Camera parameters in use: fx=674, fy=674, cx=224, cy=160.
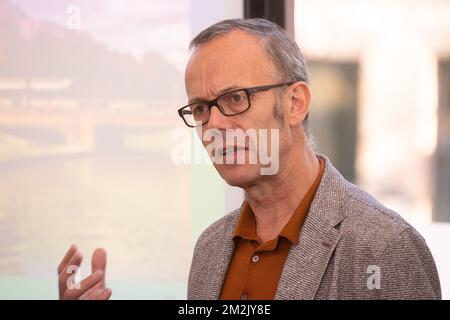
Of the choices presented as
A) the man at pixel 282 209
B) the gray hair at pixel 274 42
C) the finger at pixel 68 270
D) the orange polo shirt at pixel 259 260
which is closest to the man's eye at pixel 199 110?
the man at pixel 282 209

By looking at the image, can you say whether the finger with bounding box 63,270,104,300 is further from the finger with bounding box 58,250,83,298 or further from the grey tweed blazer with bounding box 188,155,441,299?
the grey tweed blazer with bounding box 188,155,441,299

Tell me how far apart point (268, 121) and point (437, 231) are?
163 cm

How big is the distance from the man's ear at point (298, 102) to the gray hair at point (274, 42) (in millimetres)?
18

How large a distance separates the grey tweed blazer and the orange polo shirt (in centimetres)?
3

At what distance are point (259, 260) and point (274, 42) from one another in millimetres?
461

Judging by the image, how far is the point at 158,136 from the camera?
2.83 metres

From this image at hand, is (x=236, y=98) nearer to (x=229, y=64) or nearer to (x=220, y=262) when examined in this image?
(x=229, y=64)

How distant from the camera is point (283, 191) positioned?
1.42m

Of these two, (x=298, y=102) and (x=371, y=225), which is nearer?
(x=371, y=225)

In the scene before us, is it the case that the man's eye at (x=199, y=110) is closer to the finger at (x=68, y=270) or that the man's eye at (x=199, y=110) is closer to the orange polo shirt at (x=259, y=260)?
the orange polo shirt at (x=259, y=260)

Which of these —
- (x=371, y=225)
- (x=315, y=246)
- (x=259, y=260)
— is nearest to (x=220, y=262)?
(x=259, y=260)

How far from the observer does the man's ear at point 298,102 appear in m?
1.44

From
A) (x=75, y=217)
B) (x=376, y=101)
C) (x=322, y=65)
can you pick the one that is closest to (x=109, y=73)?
(x=75, y=217)
